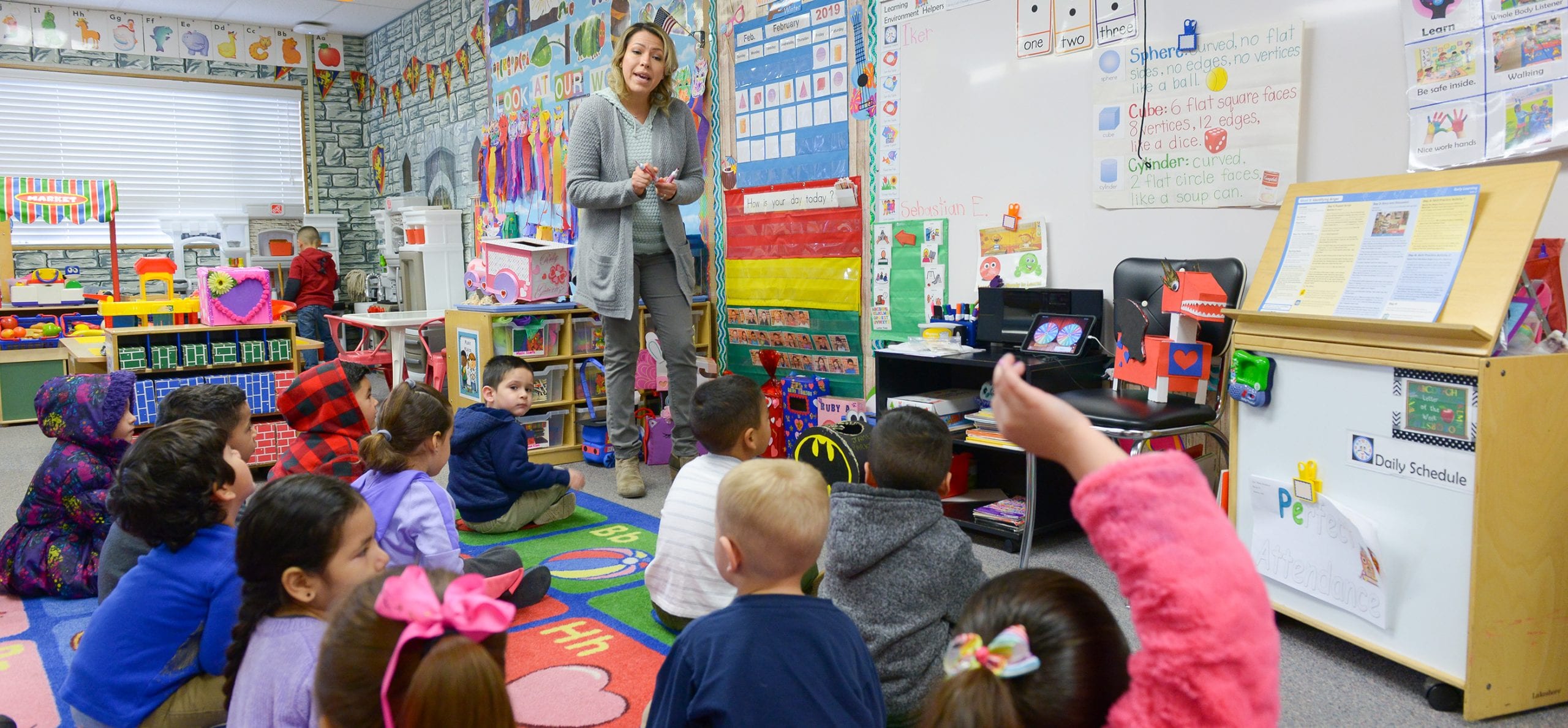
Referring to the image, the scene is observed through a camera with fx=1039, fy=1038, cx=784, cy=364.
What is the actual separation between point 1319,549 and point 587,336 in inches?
132

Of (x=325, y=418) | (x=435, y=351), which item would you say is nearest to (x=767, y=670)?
(x=325, y=418)

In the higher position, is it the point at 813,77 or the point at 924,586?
the point at 813,77

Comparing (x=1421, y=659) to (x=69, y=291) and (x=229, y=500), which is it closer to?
(x=229, y=500)

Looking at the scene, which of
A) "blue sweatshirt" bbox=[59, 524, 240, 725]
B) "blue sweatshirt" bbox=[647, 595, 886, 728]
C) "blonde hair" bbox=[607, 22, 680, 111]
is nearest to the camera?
"blue sweatshirt" bbox=[647, 595, 886, 728]

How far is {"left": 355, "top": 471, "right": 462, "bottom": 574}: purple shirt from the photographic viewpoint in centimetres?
240

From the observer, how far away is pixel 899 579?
1776 millimetres

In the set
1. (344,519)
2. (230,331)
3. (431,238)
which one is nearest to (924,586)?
(344,519)

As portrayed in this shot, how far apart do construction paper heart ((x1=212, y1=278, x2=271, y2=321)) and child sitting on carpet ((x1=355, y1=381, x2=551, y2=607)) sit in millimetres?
2357

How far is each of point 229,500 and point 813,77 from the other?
3.17m

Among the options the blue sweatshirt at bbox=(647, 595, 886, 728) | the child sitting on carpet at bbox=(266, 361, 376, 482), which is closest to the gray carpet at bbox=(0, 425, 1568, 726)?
the blue sweatshirt at bbox=(647, 595, 886, 728)

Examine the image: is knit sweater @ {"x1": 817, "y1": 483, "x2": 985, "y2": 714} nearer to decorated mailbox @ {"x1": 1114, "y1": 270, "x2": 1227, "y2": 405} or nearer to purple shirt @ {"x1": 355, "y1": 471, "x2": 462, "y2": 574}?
purple shirt @ {"x1": 355, "y1": 471, "x2": 462, "y2": 574}

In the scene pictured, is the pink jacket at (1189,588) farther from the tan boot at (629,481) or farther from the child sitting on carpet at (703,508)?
the tan boot at (629,481)

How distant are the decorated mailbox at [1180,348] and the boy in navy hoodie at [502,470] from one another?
5.90 ft

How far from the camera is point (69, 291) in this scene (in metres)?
6.57
